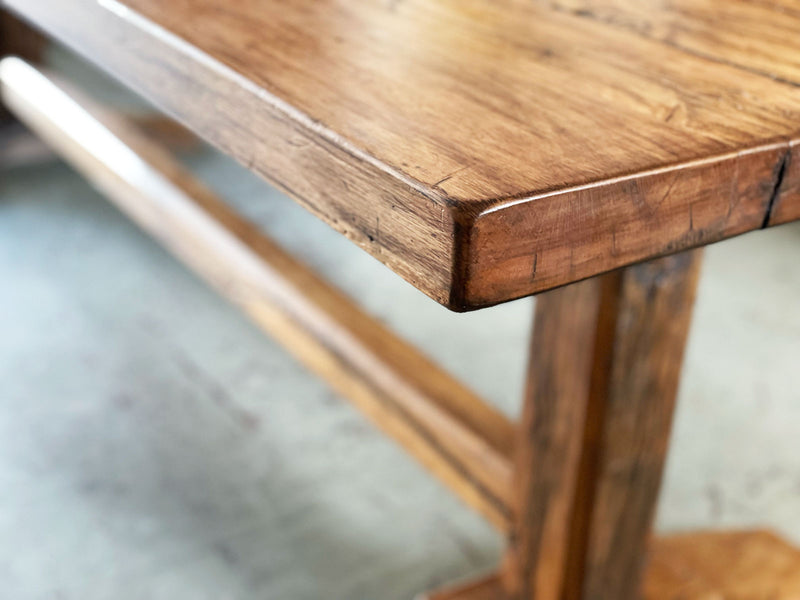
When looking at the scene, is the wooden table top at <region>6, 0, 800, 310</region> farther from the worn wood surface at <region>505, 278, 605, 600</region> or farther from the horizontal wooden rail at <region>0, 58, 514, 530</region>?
the horizontal wooden rail at <region>0, 58, 514, 530</region>

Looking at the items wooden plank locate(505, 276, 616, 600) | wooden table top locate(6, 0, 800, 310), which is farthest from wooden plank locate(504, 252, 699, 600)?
wooden table top locate(6, 0, 800, 310)

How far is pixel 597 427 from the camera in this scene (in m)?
0.86

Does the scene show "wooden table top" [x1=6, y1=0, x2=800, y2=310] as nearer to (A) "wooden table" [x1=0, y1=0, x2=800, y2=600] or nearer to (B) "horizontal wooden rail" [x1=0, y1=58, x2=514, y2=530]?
(A) "wooden table" [x1=0, y1=0, x2=800, y2=600]

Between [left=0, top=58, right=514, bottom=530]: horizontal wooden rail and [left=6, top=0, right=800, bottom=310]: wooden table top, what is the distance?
1.64ft

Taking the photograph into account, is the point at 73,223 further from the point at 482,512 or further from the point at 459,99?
the point at 459,99

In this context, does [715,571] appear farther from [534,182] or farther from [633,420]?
[534,182]

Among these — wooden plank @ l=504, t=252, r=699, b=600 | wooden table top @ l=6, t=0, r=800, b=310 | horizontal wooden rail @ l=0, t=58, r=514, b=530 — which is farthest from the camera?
horizontal wooden rail @ l=0, t=58, r=514, b=530

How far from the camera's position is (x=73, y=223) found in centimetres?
212

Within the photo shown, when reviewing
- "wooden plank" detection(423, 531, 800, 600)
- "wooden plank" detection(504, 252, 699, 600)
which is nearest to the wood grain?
"wooden plank" detection(504, 252, 699, 600)

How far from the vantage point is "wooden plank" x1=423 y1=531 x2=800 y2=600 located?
1.09 meters

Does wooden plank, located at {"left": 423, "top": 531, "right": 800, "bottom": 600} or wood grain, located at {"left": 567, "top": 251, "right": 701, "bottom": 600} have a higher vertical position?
wood grain, located at {"left": 567, "top": 251, "right": 701, "bottom": 600}

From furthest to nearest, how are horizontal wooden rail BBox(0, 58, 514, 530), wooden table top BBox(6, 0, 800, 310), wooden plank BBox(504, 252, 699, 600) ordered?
horizontal wooden rail BBox(0, 58, 514, 530)
wooden plank BBox(504, 252, 699, 600)
wooden table top BBox(6, 0, 800, 310)

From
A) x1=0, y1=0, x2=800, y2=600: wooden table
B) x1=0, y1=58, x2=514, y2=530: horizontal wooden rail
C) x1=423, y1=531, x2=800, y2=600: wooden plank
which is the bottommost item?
x1=423, y1=531, x2=800, y2=600: wooden plank

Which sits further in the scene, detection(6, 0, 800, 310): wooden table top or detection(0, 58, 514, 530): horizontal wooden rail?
detection(0, 58, 514, 530): horizontal wooden rail
